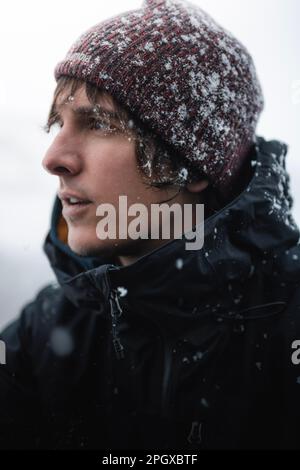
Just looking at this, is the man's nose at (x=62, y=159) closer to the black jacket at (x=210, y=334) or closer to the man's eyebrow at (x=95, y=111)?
the man's eyebrow at (x=95, y=111)

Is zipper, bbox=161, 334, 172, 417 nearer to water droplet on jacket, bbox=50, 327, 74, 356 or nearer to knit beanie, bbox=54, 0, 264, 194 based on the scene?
water droplet on jacket, bbox=50, 327, 74, 356

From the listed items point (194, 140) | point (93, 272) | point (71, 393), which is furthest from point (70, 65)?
point (71, 393)

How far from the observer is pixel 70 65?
1.63 metres

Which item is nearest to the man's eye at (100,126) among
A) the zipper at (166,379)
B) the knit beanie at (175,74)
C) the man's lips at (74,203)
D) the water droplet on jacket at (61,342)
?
the knit beanie at (175,74)

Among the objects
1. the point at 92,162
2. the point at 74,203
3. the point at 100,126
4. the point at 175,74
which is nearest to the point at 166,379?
the point at 74,203

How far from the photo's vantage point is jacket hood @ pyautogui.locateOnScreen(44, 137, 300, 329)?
1.47 meters

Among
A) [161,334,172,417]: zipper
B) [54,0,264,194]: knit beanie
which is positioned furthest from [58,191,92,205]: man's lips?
[161,334,172,417]: zipper

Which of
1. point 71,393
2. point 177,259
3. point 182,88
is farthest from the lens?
point 71,393

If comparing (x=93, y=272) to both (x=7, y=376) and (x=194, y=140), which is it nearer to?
(x=194, y=140)

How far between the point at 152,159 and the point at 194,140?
219 millimetres

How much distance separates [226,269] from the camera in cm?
147

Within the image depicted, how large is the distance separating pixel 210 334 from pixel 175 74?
117 cm

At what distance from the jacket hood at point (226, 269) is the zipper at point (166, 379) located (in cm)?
14

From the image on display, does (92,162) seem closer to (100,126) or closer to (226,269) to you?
(100,126)
